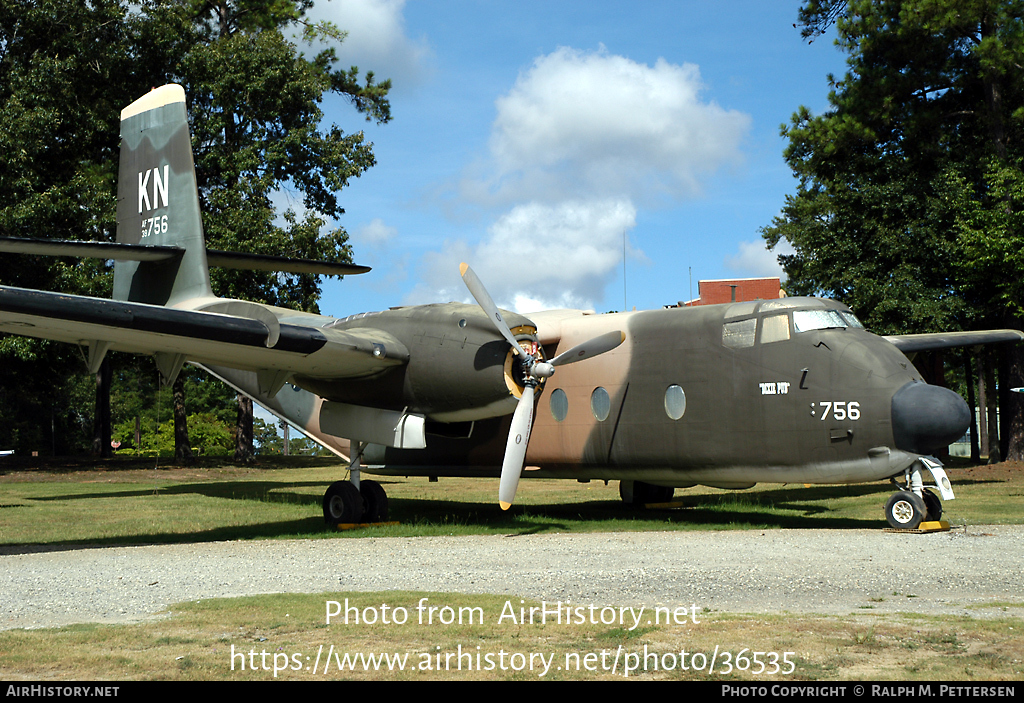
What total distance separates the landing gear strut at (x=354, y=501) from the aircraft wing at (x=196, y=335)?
1.82 metres

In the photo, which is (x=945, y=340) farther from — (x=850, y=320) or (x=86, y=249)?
(x=86, y=249)

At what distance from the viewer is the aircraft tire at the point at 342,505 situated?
14.8 meters

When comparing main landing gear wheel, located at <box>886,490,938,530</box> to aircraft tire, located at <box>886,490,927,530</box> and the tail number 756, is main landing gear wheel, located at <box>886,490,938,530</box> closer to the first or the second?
aircraft tire, located at <box>886,490,927,530</box>

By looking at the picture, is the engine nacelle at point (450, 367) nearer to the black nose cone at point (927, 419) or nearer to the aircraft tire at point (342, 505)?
the aircraft tire at point (342, 505)

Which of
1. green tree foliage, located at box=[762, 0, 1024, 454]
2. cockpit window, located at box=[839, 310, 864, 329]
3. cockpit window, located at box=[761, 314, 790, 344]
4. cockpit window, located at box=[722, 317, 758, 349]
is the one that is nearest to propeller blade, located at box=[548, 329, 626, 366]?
cockpit window, located at box=[722, 317, 758, 349]

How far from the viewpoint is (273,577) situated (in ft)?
30.7

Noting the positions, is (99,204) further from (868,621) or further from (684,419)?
(868,621)

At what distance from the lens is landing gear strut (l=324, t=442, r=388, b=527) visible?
14797 mm

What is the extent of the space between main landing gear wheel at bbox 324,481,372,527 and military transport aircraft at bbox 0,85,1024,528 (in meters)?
0.03

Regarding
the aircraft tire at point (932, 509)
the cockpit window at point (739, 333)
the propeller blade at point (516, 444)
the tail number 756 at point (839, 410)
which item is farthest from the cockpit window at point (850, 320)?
the propeller blade at point (516, 444)

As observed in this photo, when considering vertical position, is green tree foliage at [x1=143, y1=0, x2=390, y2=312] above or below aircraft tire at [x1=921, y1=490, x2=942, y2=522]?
above

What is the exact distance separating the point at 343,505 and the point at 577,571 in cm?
643
